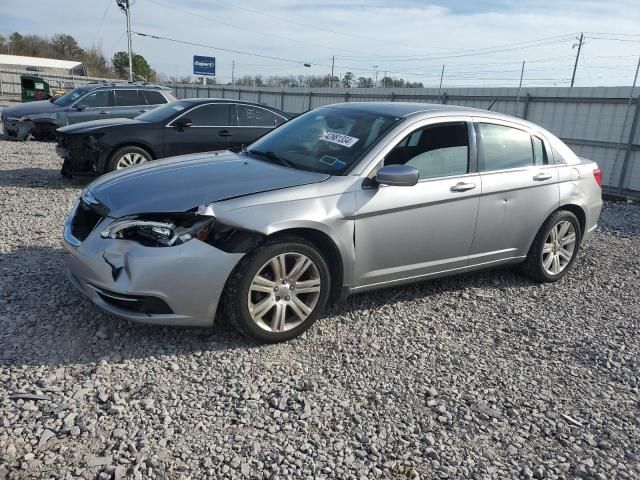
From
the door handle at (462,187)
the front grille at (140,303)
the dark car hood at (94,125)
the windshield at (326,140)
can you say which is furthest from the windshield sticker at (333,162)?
the dark car hood at (94,125)

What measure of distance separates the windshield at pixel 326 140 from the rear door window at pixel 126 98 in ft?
31.7

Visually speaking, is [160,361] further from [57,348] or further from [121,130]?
[121,130]

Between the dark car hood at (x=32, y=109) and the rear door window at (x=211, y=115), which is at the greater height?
the rear door window at (x=211, y=115)

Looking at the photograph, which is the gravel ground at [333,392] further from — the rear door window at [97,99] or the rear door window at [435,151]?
the rear door window at [97,99]

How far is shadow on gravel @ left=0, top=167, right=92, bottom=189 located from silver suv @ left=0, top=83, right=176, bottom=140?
3.49m

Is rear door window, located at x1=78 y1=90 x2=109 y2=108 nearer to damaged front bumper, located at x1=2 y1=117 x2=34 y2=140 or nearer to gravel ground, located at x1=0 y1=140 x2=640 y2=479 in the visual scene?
damaged front bumper, located at x1=2 y1=117 x2=34 y2=140

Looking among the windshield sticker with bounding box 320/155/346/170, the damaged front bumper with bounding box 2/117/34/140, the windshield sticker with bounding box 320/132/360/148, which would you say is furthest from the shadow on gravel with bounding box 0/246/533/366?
the damaged front bumper with bounding box 2/117/34/140

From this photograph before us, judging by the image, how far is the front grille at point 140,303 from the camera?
331 centimetres

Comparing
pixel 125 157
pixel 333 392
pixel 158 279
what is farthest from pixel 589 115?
pixel 158 279

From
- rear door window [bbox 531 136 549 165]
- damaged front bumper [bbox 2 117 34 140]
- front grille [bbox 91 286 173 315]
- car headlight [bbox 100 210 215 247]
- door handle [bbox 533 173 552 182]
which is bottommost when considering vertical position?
damaged front bumper [bbox 2 117 34 140]

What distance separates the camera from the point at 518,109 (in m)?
12.9

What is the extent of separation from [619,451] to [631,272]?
3763mm

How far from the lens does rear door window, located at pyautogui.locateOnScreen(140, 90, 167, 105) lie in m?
13.4

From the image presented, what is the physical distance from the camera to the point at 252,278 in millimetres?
3475
